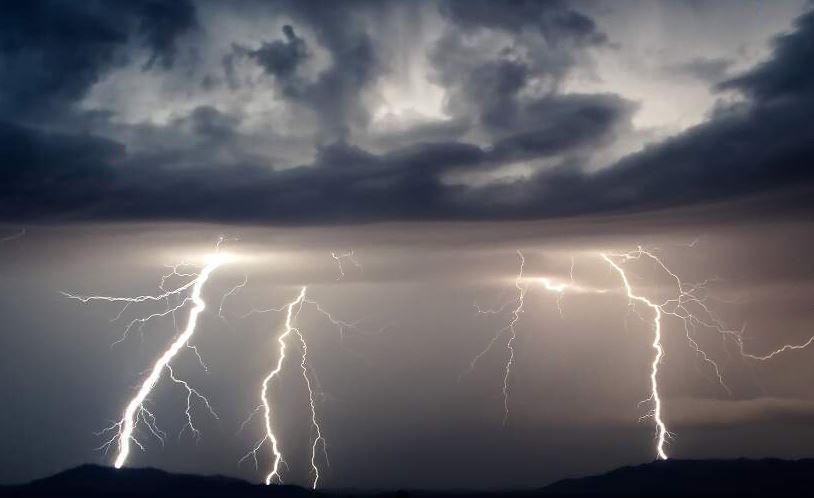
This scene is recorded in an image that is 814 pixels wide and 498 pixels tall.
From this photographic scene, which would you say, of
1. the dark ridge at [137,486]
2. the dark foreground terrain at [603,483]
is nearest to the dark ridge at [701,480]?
the dark foreground terrain at [603,483]

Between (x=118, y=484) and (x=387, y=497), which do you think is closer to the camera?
(x=387, y=497)

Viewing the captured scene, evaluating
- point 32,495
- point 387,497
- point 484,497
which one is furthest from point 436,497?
point 387,497

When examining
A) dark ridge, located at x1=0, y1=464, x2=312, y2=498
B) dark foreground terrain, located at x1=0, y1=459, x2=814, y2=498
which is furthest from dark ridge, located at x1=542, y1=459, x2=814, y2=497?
dark ridge, located at x1=0, y1=464, x2=312, y2=498

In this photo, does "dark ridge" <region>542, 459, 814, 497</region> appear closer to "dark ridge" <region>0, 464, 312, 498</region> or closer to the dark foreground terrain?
the dark foreground terrain

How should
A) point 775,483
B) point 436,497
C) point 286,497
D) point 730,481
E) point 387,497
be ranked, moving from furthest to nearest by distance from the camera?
point 436,497
point 730,481
point 775,483
point 286,497
point 387,497

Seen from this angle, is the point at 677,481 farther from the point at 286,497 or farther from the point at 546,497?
the point at 286,497

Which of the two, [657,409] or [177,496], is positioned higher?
[657,409]

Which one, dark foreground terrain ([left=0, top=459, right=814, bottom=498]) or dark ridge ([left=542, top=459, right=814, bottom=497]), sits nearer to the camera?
dark foreground terrain ([left=0, top=459, right=814, bottom=498])

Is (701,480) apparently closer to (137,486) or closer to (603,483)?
(603,483)
